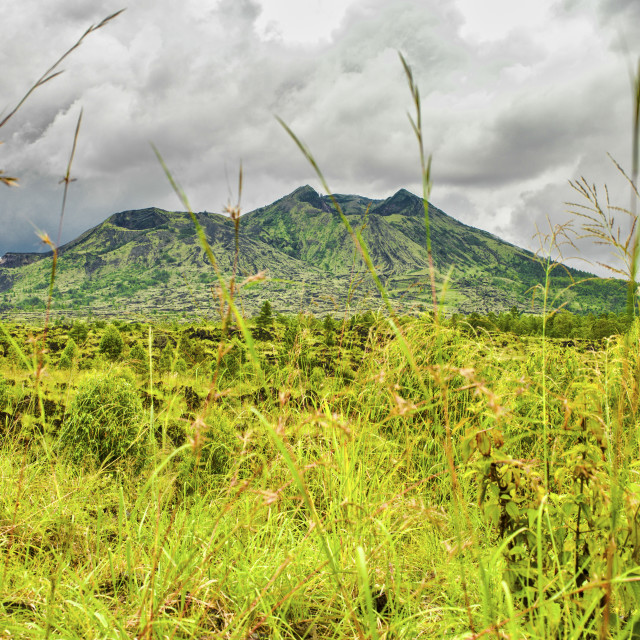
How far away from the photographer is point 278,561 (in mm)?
1764

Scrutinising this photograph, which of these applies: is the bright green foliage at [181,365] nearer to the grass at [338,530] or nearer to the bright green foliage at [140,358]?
the bright green foliage at [140,358]

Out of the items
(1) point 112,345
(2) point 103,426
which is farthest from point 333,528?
(1) point 112,345

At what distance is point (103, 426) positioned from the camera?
11.6 ft

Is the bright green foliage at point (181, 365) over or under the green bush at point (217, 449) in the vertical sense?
over

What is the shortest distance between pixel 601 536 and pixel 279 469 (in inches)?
82.4

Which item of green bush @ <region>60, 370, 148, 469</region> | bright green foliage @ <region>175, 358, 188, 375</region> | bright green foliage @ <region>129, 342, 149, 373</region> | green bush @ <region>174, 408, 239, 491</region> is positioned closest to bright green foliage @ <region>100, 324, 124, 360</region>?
bright green foliage @ <region>129, 342, 149, 373</region>

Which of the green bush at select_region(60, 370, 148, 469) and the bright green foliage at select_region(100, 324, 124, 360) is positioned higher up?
the bright green foliage at select_region(100, 324, 124, 360)

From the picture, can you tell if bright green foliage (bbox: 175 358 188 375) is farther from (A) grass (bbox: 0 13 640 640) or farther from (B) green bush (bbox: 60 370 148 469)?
(A) grass (bbox: 0 13 640 640)

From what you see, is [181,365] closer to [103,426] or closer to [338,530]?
[103,426]

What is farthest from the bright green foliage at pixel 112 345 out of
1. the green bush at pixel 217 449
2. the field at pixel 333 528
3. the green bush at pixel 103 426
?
the green bush at pixel 217 449

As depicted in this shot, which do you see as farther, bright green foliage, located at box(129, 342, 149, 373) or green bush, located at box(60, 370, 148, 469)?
bright green foliage, located at box(129, 342, 149, 373)

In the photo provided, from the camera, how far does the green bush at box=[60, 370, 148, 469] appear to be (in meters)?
3.48

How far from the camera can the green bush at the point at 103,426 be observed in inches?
137

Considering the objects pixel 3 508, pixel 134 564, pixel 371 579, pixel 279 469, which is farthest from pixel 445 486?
pixel 3 508
